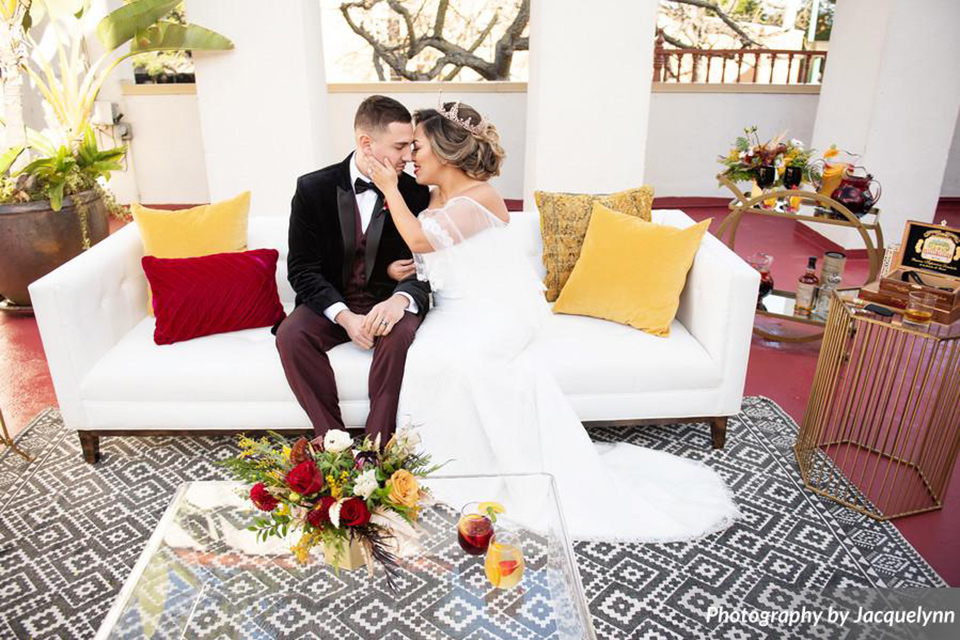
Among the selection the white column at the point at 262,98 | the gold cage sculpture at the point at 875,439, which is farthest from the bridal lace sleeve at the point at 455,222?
the white column at the point at 262,98

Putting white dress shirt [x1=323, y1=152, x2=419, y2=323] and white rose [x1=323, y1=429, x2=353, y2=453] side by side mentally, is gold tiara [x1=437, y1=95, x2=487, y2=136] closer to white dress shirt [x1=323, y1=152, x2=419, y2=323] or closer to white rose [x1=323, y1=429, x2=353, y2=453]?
white dress shirt [x1=323, y1=152, x2=419, y2=323]

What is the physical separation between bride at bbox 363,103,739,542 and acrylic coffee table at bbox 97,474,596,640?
0.59 metres

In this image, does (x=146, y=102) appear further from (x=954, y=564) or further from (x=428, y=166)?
(x=954, y=564)

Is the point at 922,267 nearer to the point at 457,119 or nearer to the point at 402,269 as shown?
the point at 457,119

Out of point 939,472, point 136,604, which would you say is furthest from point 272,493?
point 939,472

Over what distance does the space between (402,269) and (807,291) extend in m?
2.20

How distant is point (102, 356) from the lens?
8.99 ft

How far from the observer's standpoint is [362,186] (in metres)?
2.81

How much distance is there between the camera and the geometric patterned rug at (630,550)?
83.1 inches

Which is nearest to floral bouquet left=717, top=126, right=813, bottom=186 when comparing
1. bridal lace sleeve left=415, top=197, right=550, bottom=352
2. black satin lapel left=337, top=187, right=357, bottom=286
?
bridal lace sleeve left=415, top=197, right=550, bottom=352

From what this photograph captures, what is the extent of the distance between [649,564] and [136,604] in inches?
57.4

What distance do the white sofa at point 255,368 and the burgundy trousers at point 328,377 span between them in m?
0.07

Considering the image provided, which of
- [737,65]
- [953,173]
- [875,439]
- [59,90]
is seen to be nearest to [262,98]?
[59,90]

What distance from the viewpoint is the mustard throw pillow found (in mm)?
2941
